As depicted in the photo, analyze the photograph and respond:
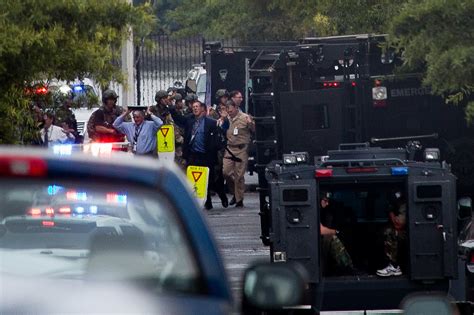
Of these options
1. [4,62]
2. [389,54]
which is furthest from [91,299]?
[389,54]

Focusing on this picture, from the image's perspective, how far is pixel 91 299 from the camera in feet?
12.1

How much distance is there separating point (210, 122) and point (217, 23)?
17.9 metres

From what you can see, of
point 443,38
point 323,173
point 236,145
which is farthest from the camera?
point 236,145

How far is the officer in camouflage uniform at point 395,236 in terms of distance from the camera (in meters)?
12.1

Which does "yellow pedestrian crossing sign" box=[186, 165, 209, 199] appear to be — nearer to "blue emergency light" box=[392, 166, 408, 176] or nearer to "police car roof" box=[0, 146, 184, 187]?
"blue emergency light" box=[392, 166, 408, 176]

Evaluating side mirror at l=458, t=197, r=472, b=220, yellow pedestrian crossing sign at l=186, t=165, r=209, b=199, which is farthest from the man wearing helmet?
side mirror at l=458, t=197, r=472, b=220

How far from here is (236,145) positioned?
23156 mm

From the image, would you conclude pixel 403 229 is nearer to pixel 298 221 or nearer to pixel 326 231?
pixel 326 231

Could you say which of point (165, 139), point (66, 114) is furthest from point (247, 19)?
point (66, 114)

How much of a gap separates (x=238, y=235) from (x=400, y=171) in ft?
26.6

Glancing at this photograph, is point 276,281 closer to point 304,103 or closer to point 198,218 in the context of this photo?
point 198,218

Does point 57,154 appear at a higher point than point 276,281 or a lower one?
higher

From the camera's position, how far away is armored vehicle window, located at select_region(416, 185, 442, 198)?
38.1 ft

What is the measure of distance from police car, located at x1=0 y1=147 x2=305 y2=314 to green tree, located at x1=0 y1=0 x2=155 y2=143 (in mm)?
7581
